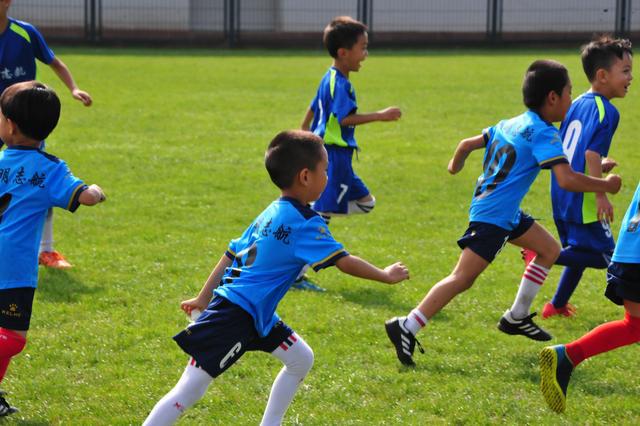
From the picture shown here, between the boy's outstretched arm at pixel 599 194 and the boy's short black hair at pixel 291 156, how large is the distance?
7.29ft

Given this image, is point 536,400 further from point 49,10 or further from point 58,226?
point 49,10

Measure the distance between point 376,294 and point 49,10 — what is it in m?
24.0

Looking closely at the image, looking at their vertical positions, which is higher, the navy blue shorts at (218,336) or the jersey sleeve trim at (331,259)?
the jersey sleeve trim at (331,259)

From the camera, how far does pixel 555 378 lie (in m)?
4.99

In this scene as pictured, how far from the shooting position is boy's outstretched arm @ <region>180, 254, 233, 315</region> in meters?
4.35

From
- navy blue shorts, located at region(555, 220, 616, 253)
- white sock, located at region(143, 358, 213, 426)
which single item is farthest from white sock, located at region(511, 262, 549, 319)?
white sock, located at region(143, 358, 213, 426)

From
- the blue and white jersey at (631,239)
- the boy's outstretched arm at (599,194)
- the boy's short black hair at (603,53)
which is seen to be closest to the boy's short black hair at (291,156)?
the blue and white jersey at (631,239)

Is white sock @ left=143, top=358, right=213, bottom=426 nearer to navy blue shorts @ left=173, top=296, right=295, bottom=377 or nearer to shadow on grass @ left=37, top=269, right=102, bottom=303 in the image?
navy blue shorts @ left=173, top=296, right=295, bottom=377

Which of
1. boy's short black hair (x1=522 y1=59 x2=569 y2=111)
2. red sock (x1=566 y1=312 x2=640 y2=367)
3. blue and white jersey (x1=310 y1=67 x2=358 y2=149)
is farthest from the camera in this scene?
blue and white jersey (x1=310 y1=67 x2=358 y2=149)

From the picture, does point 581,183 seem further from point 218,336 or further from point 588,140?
point 218,336

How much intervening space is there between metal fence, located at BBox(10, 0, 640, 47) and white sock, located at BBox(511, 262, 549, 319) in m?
24.0

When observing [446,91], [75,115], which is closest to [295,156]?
[75,115]

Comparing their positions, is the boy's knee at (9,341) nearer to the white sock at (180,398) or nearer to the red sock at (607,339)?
the white sock at (180,398)

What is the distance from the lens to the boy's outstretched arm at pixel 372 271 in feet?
13.2
